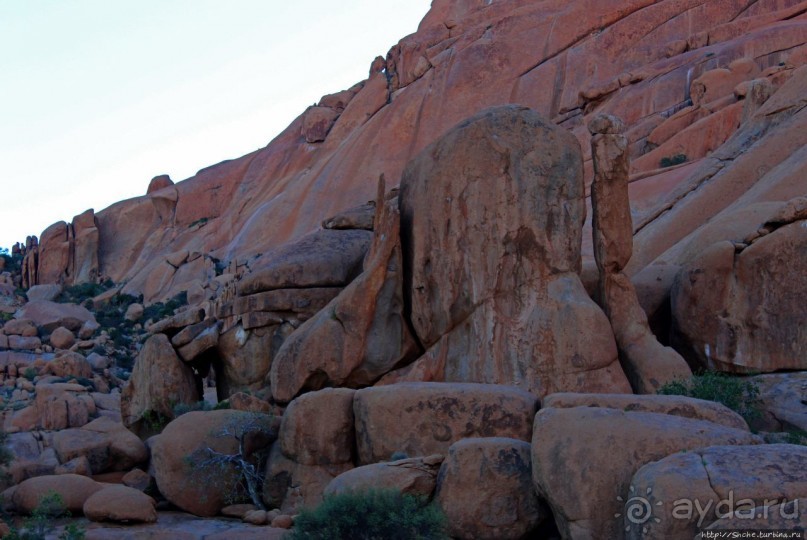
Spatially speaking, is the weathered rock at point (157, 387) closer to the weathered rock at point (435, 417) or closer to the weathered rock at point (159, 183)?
the weathered rock at point (435, 417)

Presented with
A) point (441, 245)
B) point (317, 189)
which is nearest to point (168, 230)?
point (317, 189)

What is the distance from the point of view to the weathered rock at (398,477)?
14.1 m

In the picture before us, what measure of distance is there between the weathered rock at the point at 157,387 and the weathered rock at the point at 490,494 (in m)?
12.9

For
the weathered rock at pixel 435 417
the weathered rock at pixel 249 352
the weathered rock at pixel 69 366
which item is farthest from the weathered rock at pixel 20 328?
the weathered rock at pixel 435 417

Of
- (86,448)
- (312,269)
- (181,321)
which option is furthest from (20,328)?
(86,448)

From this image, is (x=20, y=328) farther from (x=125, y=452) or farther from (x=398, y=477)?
(x=398, y=477)

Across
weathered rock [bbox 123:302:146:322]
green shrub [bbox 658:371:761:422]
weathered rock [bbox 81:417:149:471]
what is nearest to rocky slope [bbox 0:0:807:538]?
green shrub [bbox 658:371:761:422]

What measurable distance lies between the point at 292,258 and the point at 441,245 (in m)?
5.13

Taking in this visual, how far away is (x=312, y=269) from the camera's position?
82.2ft

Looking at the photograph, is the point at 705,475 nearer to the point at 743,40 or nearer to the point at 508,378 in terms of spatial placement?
the point at 508,378

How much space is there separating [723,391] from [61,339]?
3588 centimetres

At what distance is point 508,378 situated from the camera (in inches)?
805

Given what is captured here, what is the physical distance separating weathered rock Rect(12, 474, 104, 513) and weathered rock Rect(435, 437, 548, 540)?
7.65 m

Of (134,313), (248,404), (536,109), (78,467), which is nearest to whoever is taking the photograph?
(78,467)
